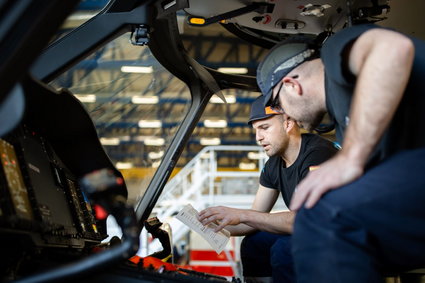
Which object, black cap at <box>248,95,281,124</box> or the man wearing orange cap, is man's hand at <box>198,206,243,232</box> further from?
black cap at <box>248,95,281,124</box>

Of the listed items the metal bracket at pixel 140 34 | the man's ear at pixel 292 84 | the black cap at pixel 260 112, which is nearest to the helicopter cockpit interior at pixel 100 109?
the metal bracket at pixel 140 34

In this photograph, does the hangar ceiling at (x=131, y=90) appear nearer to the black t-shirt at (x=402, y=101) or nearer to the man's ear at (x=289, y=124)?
the man's ear at (x=289, y=124)

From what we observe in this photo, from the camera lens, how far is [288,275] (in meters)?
2.27

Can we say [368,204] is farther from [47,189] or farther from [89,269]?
[47,189]

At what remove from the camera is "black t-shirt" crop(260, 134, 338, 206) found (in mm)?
2570

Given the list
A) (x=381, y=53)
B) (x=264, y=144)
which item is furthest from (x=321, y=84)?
(x=264, y=144)

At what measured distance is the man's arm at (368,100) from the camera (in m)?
1.12

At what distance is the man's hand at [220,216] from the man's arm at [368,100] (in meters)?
1.24

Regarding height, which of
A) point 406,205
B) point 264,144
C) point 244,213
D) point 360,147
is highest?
point 360,147

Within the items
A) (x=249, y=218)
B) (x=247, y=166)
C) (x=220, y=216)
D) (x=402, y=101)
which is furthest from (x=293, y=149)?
(x=247, y=166)

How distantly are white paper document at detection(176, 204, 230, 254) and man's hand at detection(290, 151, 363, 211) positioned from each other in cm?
123

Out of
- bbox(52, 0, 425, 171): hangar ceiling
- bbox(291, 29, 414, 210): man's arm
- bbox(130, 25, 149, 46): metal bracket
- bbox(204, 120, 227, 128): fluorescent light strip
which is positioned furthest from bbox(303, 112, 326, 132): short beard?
bbox(204, 120, 227, 128): fluorescent light strip

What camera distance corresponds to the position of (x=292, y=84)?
149cm

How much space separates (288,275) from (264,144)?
86cm
